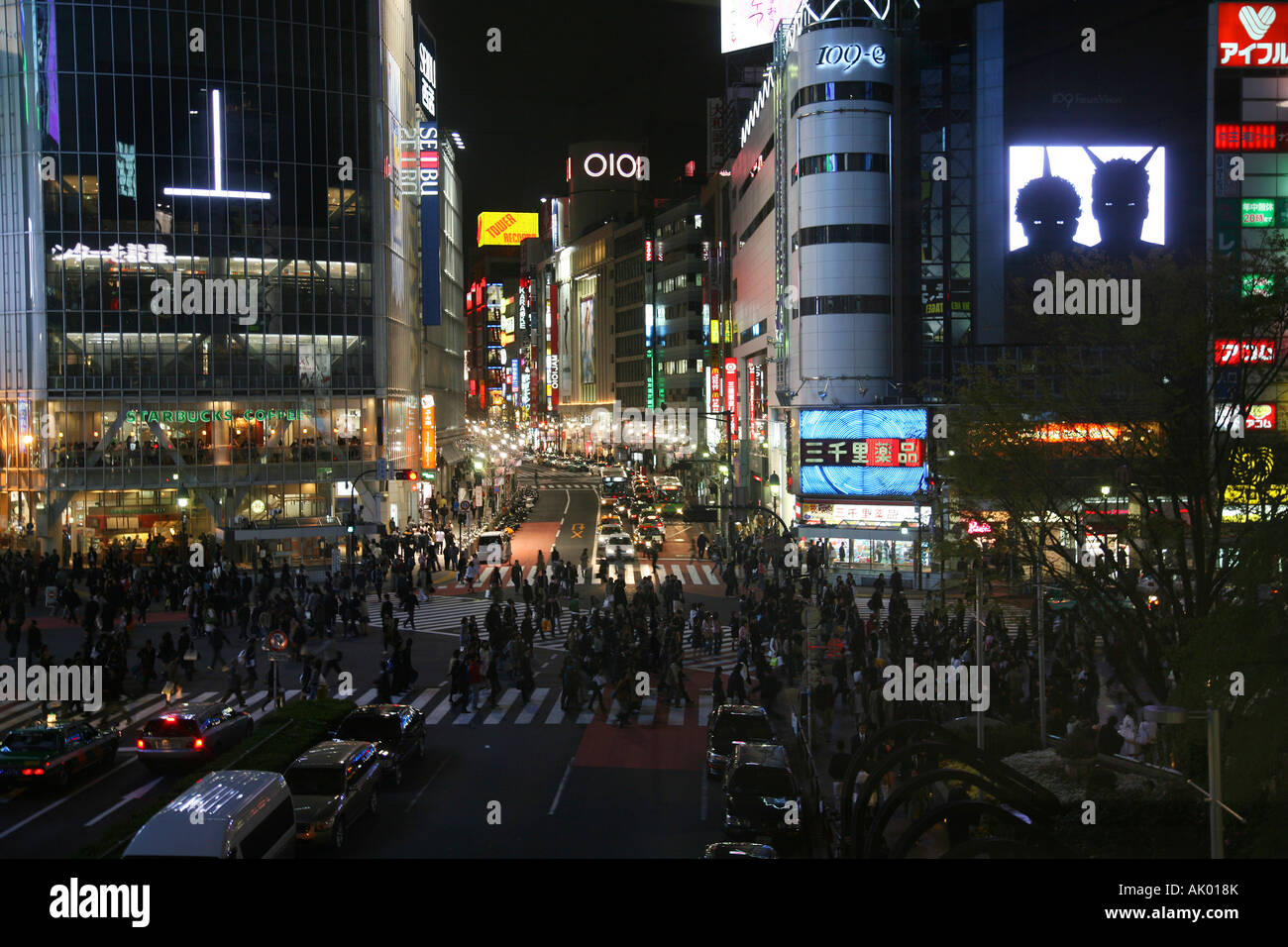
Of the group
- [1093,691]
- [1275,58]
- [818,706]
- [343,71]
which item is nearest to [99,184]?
[343,71]

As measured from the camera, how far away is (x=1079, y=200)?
48781 mm

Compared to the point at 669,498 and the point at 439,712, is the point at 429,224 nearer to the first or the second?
the point at 669,498

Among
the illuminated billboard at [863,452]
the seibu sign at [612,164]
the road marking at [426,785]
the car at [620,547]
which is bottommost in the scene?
the road marking at [426,785]

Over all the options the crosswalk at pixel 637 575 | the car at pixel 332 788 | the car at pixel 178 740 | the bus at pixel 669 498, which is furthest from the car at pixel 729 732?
the bus at pixel 669 498

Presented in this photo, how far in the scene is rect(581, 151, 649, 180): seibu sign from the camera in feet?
599

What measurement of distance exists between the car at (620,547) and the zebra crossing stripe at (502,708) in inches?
860

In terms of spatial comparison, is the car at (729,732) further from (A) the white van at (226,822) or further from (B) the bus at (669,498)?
(B) the bus at (669,498)

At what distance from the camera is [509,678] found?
27562mm

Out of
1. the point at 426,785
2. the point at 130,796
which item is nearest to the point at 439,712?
the point at 426,785

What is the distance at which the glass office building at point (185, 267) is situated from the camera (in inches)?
2057

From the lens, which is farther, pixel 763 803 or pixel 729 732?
pixel 729 732

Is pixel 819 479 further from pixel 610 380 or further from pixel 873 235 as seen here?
pixel 610 380

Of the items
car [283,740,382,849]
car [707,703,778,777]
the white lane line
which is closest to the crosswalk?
the white lane line

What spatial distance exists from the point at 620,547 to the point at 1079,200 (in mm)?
25286
